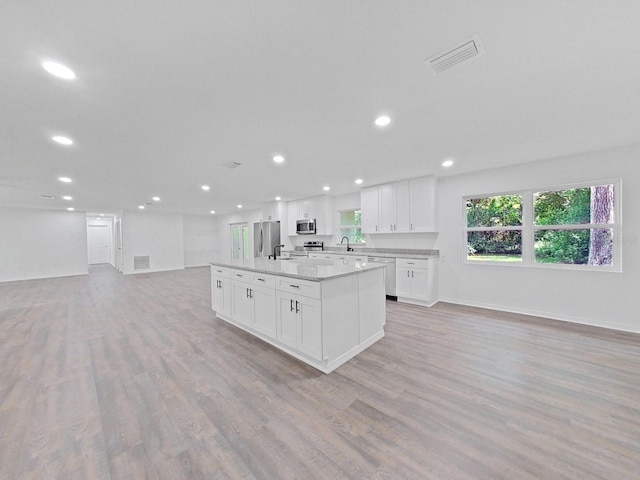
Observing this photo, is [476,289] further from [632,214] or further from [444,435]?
[444,435]

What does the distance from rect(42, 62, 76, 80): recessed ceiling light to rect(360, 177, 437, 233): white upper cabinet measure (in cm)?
463

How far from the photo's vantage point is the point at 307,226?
261 inches

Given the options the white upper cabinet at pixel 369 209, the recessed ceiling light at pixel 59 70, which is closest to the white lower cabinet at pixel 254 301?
the recessed ceiling light at pixel 59 70

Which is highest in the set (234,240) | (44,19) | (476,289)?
(44,19)

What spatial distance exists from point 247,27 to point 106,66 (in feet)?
3.31

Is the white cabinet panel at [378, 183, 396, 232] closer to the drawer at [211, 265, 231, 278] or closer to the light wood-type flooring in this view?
the light wood-type flooring

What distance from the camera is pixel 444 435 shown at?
5.13ft

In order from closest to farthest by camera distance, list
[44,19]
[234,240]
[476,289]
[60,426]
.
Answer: [44,19] < [60,426] < [476,289] < [234,240]

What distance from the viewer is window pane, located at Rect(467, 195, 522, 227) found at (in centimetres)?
407

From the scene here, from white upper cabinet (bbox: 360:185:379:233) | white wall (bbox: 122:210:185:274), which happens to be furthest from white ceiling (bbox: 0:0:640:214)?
white wall (bbox: 122:210:185:274)

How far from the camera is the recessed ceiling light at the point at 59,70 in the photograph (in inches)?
60.6

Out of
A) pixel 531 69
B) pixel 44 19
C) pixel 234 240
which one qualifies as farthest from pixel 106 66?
pixel 234 240

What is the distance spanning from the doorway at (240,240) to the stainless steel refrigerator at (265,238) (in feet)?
4.20

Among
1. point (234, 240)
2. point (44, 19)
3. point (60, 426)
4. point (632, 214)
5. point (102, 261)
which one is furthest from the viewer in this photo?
point (102, 261)
